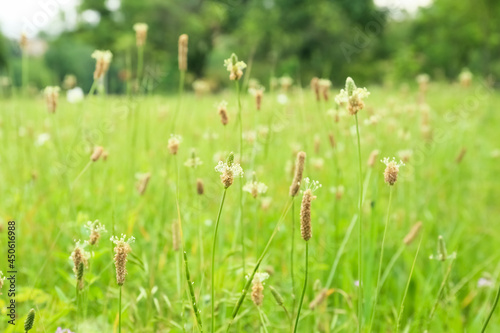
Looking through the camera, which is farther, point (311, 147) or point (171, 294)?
point (311, 147)

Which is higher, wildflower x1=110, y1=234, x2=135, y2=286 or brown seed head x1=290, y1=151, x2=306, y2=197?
brown seed head x1=290, y1=151, x2=306, y2=197

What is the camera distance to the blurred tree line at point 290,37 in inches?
878

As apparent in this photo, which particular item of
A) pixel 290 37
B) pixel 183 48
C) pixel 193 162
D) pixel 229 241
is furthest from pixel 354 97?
pixel 290 37

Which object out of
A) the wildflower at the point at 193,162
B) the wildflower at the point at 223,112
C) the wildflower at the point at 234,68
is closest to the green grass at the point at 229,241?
the wildflower at the point at 193,162

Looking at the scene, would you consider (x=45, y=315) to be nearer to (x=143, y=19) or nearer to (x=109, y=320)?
(x=109, y=320)

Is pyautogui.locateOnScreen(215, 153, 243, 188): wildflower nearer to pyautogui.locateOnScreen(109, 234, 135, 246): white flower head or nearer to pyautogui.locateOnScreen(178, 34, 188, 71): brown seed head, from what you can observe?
pyautogui.locateOnScreen(109, 234, 135, 246): white flower head

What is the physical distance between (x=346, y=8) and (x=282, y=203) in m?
24.4

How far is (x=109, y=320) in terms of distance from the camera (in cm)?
125

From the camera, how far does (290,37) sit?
25016mm

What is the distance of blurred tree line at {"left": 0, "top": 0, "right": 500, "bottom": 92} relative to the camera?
22.3 m

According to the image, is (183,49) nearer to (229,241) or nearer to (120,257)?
(120,257)

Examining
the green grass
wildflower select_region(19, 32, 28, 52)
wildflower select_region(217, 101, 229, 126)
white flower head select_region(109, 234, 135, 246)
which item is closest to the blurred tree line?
the green grass

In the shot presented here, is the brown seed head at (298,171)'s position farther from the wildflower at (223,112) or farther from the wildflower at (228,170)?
the wildflower at (223,112)

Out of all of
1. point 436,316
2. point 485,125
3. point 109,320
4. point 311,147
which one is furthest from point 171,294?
point 485,125
